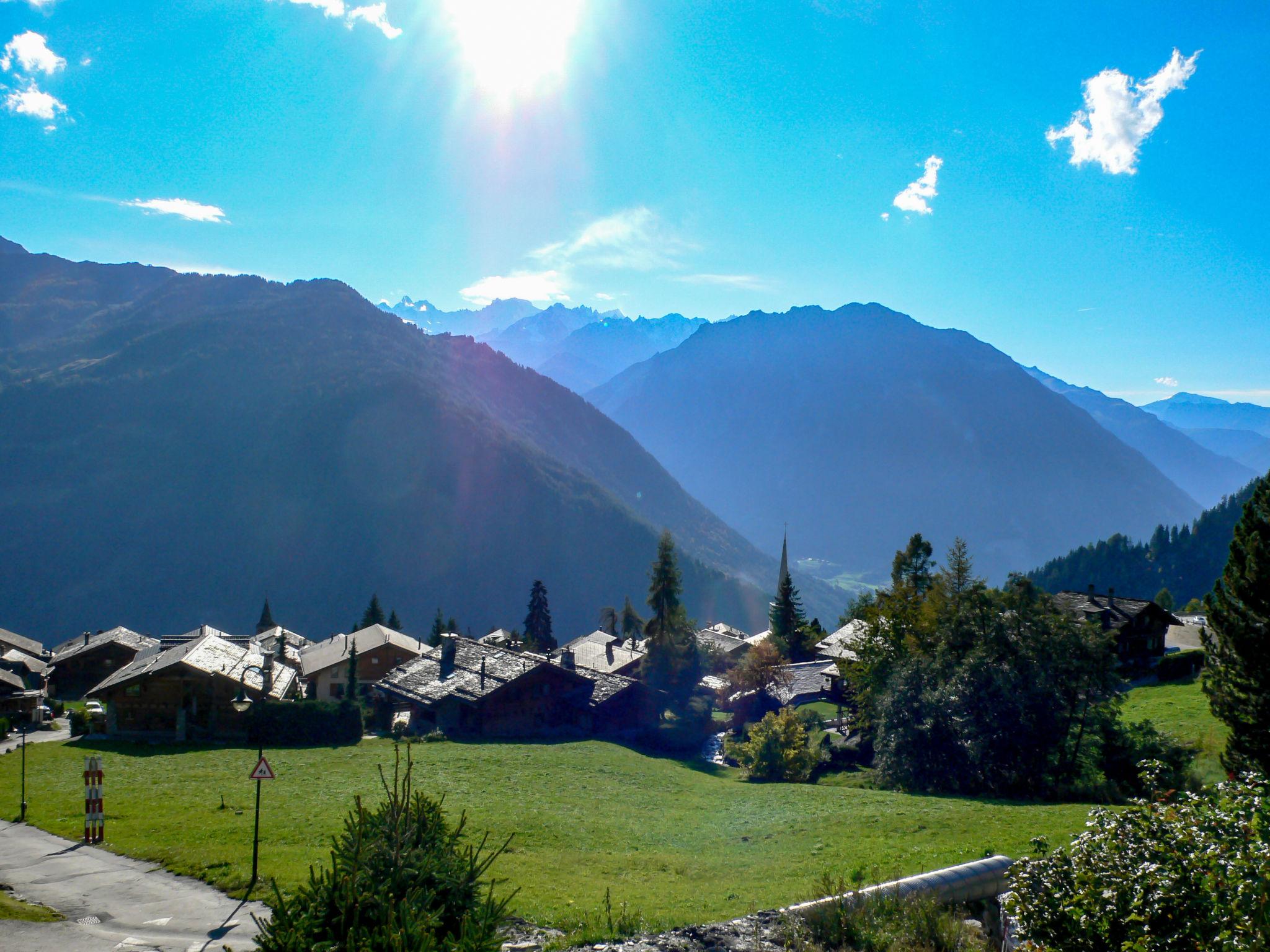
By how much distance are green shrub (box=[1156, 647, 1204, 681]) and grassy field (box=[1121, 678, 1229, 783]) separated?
178cm

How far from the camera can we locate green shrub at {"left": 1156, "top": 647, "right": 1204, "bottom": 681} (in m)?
52.3

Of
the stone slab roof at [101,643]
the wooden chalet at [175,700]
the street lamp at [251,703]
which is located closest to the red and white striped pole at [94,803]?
the street lamp at [251,703]

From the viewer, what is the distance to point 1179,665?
52438mm

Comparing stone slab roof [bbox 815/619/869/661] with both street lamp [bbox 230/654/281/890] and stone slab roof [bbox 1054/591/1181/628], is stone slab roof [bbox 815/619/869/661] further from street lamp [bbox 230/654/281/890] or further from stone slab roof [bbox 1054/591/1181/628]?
street lamp [bbox 230/654/281/890]

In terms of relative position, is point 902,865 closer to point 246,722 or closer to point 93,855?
point 93,855

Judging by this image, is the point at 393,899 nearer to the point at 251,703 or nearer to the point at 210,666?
the point at 251,703

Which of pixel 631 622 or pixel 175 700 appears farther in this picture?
pixel 631 622

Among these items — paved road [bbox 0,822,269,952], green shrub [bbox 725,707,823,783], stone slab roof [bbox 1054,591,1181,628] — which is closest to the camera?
paved road [bbox 0,822,269,952]

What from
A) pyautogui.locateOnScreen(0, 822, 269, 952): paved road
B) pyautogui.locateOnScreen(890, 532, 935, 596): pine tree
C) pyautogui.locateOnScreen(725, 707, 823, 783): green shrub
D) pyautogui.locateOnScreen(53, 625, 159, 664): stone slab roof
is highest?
pyautogui.locateOnScreen(890, 532, 935, 596): pine tree

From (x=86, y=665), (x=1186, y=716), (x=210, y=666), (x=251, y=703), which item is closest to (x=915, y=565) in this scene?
(x=1186, y=716)

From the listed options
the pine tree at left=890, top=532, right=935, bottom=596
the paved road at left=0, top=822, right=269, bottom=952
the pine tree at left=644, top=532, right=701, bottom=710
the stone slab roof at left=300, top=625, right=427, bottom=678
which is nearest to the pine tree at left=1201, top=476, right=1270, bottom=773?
the pine tree at left=890, top=532, right=935, bottom=596

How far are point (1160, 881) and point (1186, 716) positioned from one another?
3664 centimetres

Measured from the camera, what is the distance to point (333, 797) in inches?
1054

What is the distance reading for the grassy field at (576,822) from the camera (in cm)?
1652
